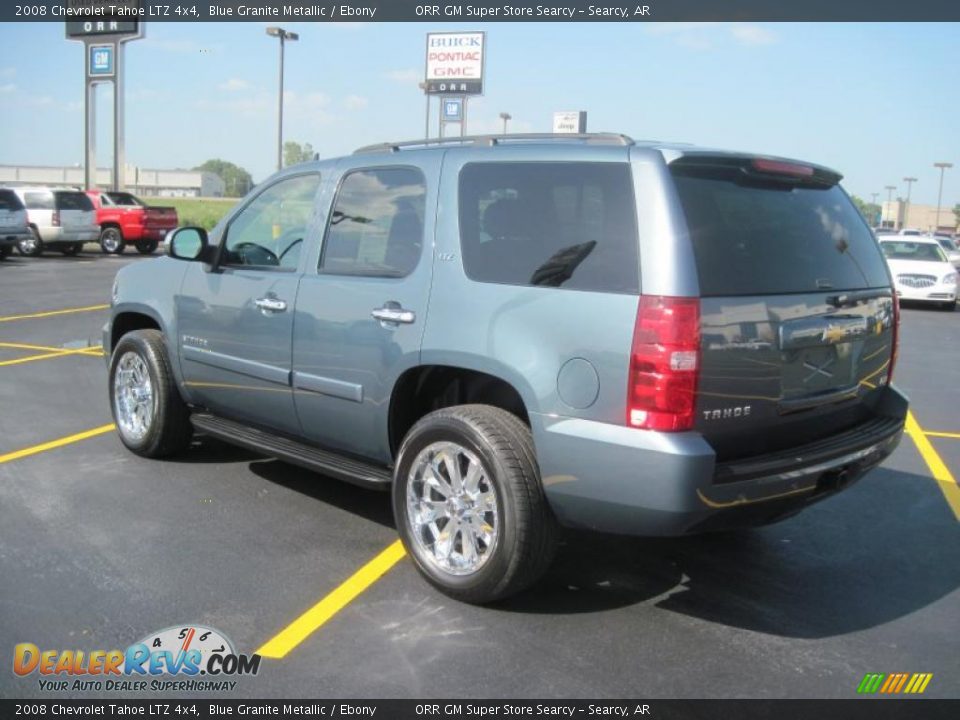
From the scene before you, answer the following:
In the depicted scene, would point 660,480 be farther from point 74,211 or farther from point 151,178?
point 151,178

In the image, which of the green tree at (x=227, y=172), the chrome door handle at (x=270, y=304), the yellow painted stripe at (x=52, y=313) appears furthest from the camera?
the green tree at (x=227, y=172)

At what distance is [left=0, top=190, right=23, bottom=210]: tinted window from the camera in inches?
835

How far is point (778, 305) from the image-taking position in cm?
356

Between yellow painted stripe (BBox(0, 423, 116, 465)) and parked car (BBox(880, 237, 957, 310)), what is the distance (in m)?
16.5

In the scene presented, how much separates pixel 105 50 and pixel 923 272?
2845 centimetres

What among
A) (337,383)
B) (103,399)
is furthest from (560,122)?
(337,383)

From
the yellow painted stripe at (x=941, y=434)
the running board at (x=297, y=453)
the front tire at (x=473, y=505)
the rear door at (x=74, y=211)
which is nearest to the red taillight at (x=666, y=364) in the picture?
the front tire at (x=473, y=505)

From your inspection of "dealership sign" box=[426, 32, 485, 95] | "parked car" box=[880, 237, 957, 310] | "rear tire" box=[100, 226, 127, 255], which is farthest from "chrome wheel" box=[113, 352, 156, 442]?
"dealership sign" box=[426, 32, 485, 95]

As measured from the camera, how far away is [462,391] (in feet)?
13.9

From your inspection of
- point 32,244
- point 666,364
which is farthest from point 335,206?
point 32,244

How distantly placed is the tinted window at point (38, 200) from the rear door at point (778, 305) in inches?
922

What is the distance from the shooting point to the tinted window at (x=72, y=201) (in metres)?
23.5

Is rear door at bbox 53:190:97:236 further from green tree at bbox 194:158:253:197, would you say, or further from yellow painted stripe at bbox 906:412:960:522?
green tree at bbox 194:158:253:197

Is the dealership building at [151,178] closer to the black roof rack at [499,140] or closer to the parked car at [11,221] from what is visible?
the parked car at [11,221]
